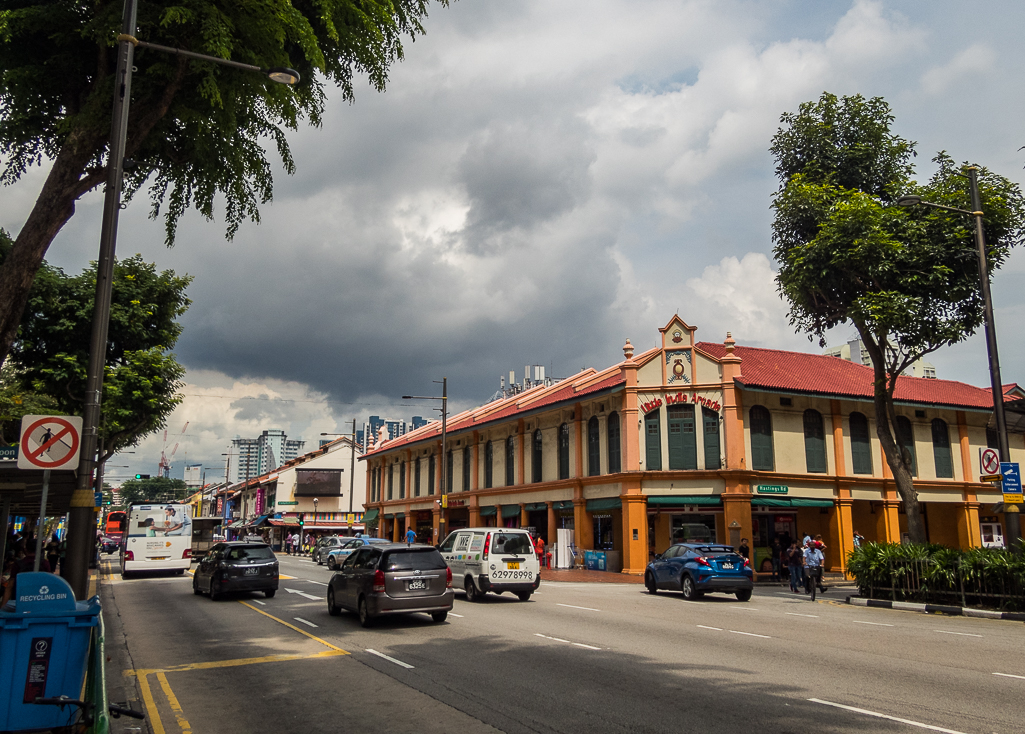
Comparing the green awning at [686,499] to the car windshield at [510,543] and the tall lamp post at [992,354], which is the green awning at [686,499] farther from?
the tall lamp post at [992,354]

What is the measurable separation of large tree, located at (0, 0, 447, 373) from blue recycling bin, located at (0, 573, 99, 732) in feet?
15.0

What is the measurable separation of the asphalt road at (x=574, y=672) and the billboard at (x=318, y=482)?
64.6 meters

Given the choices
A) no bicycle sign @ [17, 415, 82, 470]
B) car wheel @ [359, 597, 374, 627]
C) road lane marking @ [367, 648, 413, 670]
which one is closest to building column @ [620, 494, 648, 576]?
car wheel @ [359, 597, 374, 627]

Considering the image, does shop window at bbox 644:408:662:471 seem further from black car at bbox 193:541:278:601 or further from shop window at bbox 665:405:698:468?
black car at bbox 193:541:278:601

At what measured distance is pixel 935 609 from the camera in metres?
18.6

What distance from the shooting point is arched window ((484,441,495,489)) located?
4546 cm

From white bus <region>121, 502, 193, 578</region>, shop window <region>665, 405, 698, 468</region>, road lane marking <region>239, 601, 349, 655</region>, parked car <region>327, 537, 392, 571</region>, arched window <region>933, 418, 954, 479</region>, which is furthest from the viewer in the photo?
arched window <region>933, 418, 954, 479</region>

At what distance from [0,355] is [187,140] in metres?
4.56

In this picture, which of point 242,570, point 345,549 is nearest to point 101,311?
point 242,570

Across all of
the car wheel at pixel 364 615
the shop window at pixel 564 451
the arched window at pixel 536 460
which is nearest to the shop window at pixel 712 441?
the shop window at pixel 564 451

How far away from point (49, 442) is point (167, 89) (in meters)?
5.42

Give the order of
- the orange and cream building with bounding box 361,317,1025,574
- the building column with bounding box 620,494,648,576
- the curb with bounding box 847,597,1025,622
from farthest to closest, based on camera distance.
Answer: the orange and cream building with bounding box 361,317,1025,574 < the building column with bounding box 620,494,648,576 < the curb with bounding box 847,597,1025,622

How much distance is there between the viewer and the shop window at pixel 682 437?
33750 mm

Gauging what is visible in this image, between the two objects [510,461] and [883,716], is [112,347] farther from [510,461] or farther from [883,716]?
[883,716]
